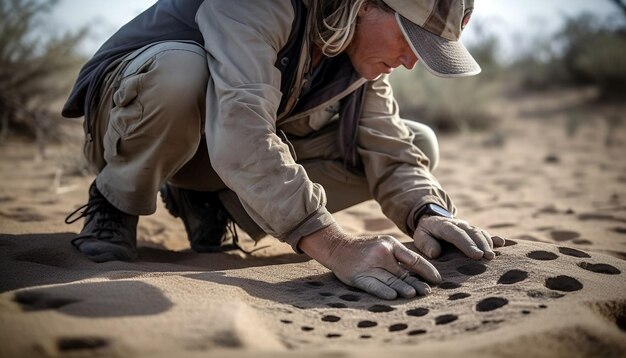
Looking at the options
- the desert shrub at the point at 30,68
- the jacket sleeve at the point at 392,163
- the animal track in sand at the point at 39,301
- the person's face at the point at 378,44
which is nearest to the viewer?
the animal track in sand at the point at 39,301

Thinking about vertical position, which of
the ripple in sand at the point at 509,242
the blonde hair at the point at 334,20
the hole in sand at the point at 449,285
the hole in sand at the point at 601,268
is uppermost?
the blonde hair at the point at 334,20

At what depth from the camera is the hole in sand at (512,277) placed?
1.87 metres

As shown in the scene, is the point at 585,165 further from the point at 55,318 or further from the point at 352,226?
the point at 55,318

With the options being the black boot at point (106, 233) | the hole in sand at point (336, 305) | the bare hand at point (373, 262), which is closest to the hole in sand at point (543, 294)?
the bare hand at point (373, 262)

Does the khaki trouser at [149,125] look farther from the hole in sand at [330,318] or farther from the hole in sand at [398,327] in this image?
the hole in sand at [398,327]

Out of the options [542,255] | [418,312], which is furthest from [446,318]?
[542,255]

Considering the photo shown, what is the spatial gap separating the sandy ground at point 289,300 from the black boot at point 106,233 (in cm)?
7

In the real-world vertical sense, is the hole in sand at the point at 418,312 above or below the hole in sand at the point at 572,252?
below

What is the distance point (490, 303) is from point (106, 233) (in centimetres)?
140

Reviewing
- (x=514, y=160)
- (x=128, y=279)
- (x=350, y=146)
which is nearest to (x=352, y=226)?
(x=350, y=146)

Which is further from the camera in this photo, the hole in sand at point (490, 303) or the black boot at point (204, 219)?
the black boot at point (204, 219)

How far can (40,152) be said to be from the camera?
454 cm

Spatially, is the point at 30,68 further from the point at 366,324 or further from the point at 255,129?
the point at 366,324

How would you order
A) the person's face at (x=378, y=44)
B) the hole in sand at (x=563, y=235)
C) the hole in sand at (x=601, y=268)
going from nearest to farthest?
the hole in sand at (x=601, y=268) < the person's face at (x=378, y=44) < the hole in sand at (x=563, y=235)
